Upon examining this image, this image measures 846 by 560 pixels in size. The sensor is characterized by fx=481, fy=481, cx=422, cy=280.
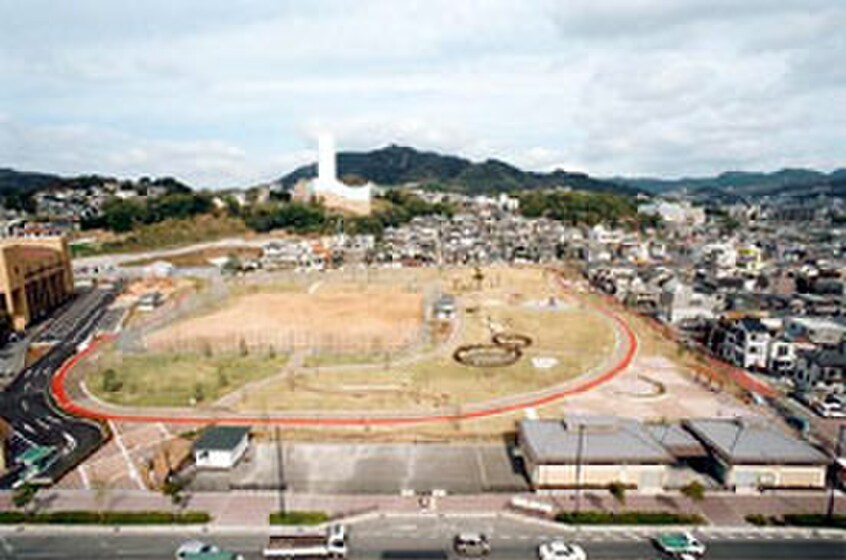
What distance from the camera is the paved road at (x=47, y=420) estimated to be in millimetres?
26938

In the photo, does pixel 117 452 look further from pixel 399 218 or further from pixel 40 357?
pixel 399 218

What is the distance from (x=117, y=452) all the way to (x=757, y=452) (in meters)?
35.1

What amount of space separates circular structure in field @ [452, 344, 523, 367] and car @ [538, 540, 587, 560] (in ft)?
71.4

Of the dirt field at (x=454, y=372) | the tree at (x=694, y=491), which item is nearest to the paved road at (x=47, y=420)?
the dirt field at (x=454, y=372)

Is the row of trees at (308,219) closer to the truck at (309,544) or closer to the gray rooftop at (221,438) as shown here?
the gray rooftop at (221,438)

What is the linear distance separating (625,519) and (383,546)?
35.5 feet

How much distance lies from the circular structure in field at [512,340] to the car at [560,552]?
1053 inches

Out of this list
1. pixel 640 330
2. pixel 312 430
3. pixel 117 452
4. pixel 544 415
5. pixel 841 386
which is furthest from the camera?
pixel 640 330

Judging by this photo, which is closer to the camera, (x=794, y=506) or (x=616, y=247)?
(x=794, y=506)

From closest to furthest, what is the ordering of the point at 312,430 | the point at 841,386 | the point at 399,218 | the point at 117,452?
the point at 117,452 → the point at 312,430 → the point at 841,386 → the point at 399,218

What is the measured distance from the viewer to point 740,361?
42031 millimetres

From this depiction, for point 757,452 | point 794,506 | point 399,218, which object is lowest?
point 794,506

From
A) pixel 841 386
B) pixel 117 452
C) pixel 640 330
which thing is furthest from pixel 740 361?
pixel 117 452

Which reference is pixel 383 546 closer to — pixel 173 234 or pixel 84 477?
pixel 84 477
